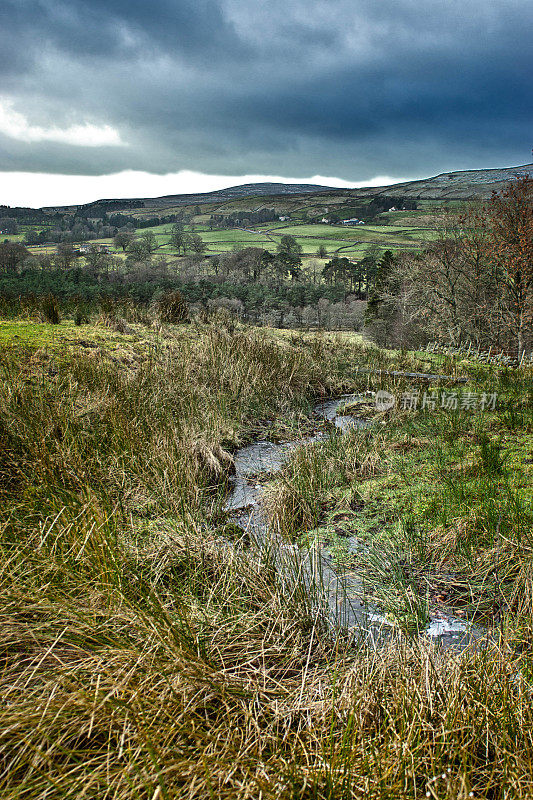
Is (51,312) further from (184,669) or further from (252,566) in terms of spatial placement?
(184,669)

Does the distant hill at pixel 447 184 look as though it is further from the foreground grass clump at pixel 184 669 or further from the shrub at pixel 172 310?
the foreground grass clump at pixel 184 669

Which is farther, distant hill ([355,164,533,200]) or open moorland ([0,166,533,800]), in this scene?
distant hill ([355,164,533,200])

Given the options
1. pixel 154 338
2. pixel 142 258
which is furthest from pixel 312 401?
pixel 142 258

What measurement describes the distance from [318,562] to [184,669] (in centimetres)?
99

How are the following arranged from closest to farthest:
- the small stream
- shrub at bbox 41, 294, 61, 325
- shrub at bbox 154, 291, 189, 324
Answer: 1. the small stream
2. shrub at bbox 41, 294, 61, 325
3. shrub at bbox 154, 291, 189, 324

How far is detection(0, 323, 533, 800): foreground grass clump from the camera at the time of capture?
1388 millimetres

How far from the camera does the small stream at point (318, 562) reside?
2.43 meters

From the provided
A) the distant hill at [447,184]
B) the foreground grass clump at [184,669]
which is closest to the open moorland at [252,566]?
the foreground grass clump at [184,669]

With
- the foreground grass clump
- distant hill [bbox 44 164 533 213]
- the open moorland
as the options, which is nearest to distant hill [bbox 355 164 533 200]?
distant hill [bbox 44 164 533 213]

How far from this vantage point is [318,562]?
247cm

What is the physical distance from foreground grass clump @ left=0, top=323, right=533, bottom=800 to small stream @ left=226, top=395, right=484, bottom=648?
0.44 ft

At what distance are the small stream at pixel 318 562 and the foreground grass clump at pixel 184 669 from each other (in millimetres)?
135

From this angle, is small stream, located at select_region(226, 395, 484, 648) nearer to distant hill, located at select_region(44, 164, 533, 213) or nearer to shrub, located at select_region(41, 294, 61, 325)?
shrub, located at select_region(41, 294, 61, 325)

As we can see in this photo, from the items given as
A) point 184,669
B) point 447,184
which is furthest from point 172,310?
point 447,184
